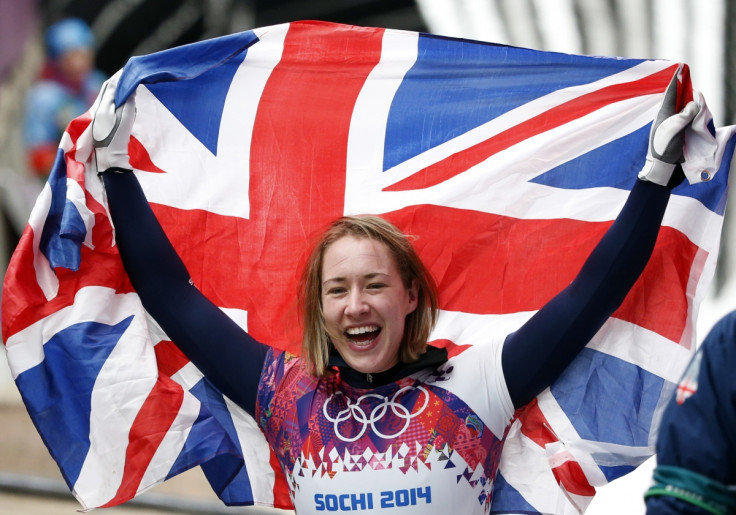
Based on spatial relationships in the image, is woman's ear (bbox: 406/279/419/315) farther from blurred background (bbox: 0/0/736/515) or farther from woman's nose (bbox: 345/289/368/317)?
blurred background (bbox: 0/0/736/515)

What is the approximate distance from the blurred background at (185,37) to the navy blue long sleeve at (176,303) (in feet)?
20.2

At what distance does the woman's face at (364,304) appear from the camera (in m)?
2.70

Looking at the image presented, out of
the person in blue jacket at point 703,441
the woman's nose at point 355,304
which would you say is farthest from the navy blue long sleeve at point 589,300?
the person in blue jacket at point 703,441

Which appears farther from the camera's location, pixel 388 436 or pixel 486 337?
pixel 486 337

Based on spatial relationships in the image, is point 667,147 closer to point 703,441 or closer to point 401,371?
point 401,371

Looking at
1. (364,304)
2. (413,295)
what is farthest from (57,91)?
(364,304)

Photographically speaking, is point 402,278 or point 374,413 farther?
point 402,278

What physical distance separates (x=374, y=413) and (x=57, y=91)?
8.47m

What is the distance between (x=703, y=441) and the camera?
183 cm

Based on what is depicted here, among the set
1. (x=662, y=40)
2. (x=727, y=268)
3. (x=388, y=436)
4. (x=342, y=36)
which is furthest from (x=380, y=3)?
(x=388, y=436)

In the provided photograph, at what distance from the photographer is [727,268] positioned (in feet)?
42.1

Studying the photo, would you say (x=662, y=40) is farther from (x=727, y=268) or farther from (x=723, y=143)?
(x=723, y=143)

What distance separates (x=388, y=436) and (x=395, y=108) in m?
1.07

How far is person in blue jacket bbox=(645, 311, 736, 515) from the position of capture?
1816 mm
